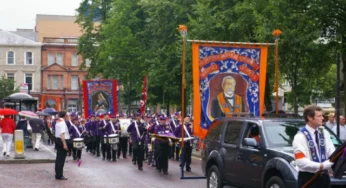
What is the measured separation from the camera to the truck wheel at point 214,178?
44.7 feet

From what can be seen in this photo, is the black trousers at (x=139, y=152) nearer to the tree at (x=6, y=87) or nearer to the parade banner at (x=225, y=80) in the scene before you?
the parade banner at (x=225, y=80)

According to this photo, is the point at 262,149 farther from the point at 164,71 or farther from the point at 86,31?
the point at 86,31

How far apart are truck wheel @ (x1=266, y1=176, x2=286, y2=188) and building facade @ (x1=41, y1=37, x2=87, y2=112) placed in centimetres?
8431

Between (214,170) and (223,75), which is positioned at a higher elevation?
(223,75)

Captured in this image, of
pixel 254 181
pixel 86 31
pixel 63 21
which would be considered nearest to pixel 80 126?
pixel 254 181

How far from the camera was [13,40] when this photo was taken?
93.1 m

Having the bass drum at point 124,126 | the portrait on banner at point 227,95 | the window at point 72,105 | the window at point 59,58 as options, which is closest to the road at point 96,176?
the portrait on banner at point 227,95

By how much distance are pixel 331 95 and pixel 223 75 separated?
32.5 metres

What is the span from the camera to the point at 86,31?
62531 mm

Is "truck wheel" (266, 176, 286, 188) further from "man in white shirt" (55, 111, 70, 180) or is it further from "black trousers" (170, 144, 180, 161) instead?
"black trousers" (170, 144, 180, 161)

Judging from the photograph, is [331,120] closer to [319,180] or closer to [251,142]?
[251,142]

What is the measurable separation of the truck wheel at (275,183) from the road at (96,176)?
15.5ft

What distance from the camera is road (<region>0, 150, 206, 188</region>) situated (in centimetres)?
1639

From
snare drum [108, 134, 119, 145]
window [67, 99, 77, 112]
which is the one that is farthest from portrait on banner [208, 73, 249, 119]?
window [67, 99, 77, 112]
